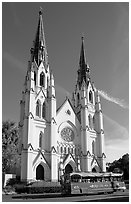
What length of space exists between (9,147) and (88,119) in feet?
66.2

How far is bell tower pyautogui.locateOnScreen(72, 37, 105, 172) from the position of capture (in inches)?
1700

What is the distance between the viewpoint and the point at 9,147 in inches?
1303

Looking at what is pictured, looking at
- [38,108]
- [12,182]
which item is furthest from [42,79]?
[12,182]

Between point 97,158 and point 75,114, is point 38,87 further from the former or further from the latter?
point 97,158

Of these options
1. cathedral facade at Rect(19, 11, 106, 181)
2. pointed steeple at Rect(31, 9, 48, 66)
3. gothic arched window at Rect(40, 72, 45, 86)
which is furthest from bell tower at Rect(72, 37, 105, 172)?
pointed steeple at Rect(31, 9, 48, 66)

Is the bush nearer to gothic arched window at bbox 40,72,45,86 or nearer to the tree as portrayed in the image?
the tree

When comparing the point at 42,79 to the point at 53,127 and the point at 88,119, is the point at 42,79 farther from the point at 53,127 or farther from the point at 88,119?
the point at 88,119

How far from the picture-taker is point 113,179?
2705 centimetres

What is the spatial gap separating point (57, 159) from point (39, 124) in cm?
723

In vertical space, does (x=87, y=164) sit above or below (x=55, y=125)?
below

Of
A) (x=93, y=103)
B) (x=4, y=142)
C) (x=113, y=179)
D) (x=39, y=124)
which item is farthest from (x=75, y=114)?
(x=113, y=179)

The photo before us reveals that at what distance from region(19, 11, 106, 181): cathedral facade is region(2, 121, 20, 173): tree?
1.62 metres

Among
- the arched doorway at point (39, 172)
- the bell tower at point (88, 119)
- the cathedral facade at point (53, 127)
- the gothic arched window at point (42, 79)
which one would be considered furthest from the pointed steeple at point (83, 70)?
the arched doorway at point (39, 172)

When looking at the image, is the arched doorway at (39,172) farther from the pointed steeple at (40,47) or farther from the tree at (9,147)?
the pointed steeple at (40,47)
